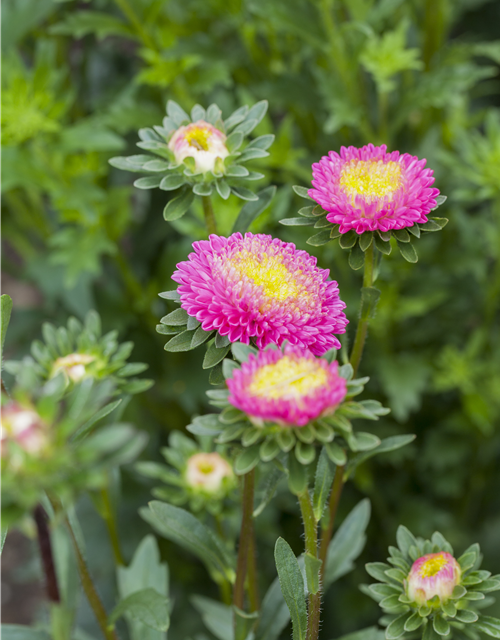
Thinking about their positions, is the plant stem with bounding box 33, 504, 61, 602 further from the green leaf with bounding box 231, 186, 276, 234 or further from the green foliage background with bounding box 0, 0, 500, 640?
the green foliage background with bounding box 0, 0, 500, 640

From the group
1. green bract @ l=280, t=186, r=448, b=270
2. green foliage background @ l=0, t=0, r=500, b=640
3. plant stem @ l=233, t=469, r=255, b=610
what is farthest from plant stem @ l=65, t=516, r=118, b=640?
green foliage background @ l=0, t=0, r=500, b=640

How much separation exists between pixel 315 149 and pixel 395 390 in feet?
1.88

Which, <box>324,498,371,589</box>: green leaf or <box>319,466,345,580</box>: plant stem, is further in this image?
<box>324,498,371,589</box>: green leaf

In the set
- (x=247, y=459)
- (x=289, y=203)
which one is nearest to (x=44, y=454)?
(x=247, y=459)

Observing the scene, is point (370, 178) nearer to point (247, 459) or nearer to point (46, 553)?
point (247, 459)

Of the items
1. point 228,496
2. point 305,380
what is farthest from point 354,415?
point 228,496

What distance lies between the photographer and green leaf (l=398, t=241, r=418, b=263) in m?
0.56

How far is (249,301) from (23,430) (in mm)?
202

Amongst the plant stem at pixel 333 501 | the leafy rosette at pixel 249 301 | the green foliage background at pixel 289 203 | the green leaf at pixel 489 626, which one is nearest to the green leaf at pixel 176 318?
the leafy rosette at pixel 249 301

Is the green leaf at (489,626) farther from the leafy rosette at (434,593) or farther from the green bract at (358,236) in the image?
the green bract at (358,236)

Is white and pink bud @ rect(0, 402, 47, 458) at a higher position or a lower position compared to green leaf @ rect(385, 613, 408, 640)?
higher

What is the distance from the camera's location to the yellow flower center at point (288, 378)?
449mm

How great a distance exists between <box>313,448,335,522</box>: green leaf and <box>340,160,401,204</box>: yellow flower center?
8.6 inches

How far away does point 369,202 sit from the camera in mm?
535
